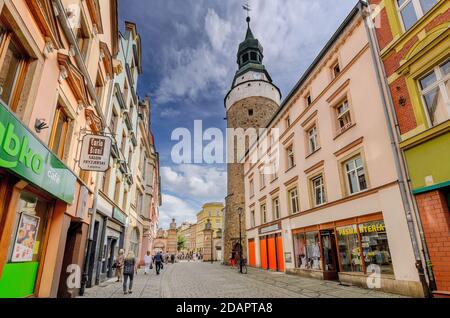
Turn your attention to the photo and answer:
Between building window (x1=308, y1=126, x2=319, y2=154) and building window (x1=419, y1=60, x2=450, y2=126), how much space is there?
6794 millimetres

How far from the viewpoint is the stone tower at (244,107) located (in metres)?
29.8

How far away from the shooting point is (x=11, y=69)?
16.1 ft

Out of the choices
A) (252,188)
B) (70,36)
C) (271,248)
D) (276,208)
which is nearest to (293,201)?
(276,208)

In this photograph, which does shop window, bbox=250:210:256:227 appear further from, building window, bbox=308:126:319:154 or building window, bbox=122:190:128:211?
building window, bbox=122:190:128:211

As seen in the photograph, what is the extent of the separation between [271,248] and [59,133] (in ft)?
56.5

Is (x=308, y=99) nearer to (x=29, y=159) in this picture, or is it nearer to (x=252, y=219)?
(x=252, y=219)

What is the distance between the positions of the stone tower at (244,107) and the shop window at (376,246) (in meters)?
18.4

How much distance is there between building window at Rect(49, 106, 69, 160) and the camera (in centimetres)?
697

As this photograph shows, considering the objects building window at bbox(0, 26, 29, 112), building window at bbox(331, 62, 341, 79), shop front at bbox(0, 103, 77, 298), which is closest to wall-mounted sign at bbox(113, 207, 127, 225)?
shop front at bbox(0, 103, 77, 298)

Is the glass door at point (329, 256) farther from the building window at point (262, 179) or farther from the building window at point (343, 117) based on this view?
the building window at point (262, 179)

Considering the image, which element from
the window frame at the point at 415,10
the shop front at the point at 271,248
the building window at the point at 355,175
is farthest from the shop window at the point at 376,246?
the shop front at the point at 271,248

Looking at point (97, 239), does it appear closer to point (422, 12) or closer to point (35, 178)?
point (35, 178)

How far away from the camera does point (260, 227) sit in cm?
2247
